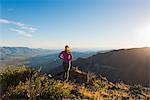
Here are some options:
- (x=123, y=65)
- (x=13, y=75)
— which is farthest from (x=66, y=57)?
(x=123, y=65)

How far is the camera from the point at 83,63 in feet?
216

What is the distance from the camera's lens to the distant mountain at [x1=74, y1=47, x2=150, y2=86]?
53.0 metres

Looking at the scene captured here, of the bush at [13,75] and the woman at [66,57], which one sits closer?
the bush at [13,75]

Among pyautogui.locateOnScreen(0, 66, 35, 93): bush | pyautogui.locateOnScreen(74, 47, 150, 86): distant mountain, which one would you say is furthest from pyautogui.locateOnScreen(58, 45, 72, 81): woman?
pyautogui.locateOnScreen(74, 47, 150, 86): distant mountain

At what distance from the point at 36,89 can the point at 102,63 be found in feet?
186

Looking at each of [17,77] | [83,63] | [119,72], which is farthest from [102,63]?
[17,77]

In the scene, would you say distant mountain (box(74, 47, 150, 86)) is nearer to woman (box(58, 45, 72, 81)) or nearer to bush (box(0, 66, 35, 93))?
woman (box(58, 45, 72, 81))

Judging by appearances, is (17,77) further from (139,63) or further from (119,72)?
(139,63)

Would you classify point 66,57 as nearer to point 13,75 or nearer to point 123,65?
point 13,75

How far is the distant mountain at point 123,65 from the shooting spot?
53016 millimetres

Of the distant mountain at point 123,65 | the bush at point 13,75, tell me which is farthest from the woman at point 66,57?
the distant mountain at point 123,65

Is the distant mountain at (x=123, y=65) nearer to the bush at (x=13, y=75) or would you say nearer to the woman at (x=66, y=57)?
the woman at (x=66, y=57)

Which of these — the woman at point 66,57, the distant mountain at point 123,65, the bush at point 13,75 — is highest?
the woman at point 66,57

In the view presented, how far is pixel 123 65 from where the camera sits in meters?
61.0
